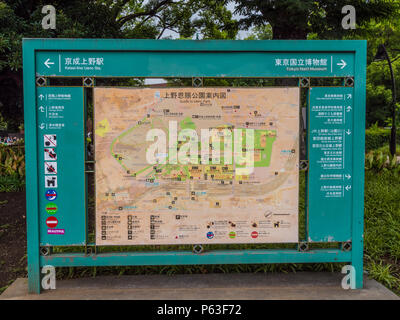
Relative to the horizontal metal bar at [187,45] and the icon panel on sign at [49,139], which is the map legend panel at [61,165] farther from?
the horizontal metal bar at [187,45]

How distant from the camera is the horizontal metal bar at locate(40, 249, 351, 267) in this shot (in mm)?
3396

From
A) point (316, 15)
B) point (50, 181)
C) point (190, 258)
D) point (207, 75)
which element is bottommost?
point (190, 258)

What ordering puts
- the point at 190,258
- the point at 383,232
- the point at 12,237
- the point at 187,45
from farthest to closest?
the point at 12,237
the point at 383,232
the point at 190,258
the point at 187,45

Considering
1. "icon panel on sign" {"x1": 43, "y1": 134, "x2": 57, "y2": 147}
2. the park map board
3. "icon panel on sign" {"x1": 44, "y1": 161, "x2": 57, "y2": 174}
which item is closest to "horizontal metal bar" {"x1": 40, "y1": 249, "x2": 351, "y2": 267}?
the park map board

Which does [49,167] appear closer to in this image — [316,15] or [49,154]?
[49,154]

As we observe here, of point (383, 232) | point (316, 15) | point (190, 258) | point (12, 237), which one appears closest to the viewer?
point (190, 258)

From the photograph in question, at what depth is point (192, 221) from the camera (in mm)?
3506

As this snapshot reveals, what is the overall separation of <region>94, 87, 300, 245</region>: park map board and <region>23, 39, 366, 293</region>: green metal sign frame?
0.17 meters

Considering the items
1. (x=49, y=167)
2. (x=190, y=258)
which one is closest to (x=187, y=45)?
(x=49, y=167)

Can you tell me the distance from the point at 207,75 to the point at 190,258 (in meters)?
1.87

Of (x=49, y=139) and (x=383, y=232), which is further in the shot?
(x=383, y=232)

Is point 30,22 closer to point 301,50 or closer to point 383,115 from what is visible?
point 301,50

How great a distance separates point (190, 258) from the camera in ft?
11.4

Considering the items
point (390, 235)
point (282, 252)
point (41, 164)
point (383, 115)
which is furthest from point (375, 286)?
point (383, 115)
